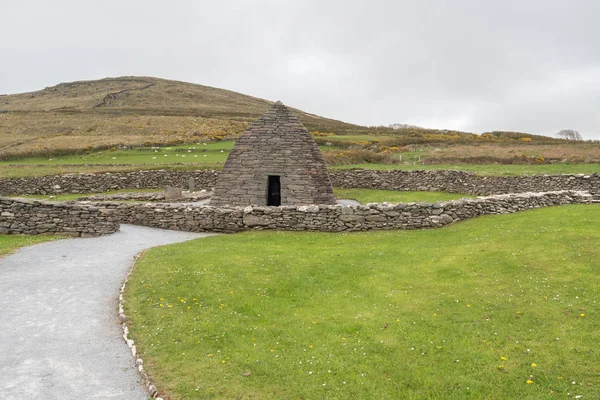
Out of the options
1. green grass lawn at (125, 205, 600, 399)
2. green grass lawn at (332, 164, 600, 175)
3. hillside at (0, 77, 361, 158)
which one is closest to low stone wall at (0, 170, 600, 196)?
green grass lawn at (332, 164, 600, 175)

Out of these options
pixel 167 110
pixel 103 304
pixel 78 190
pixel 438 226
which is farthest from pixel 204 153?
pixel 167 110

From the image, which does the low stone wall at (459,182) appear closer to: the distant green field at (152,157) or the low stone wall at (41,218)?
the distant green field at (152,157)

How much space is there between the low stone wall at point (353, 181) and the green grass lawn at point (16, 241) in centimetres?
2001

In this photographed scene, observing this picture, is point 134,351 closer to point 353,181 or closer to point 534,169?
point 353,181

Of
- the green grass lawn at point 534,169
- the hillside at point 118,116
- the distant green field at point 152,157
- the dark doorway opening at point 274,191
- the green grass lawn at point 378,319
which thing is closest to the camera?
the green grass lawn at point 378,319

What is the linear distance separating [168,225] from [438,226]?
1251 cm

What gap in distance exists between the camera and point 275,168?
2367cm

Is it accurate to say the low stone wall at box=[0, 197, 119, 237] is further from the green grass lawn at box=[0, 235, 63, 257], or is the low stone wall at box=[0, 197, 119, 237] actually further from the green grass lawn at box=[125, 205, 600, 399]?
the green grass lawn at box=[125, 205, 600, 399]

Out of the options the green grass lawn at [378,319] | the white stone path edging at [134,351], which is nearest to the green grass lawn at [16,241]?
the green grass lawn at [378,319]

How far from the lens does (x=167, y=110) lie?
9988 centimetres

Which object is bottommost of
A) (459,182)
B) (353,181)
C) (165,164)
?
(353,181)

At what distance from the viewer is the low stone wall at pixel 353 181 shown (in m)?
30.6

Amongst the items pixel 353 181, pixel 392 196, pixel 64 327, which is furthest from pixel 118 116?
pixel 64 327

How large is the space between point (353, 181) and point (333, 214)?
20.8 meters
